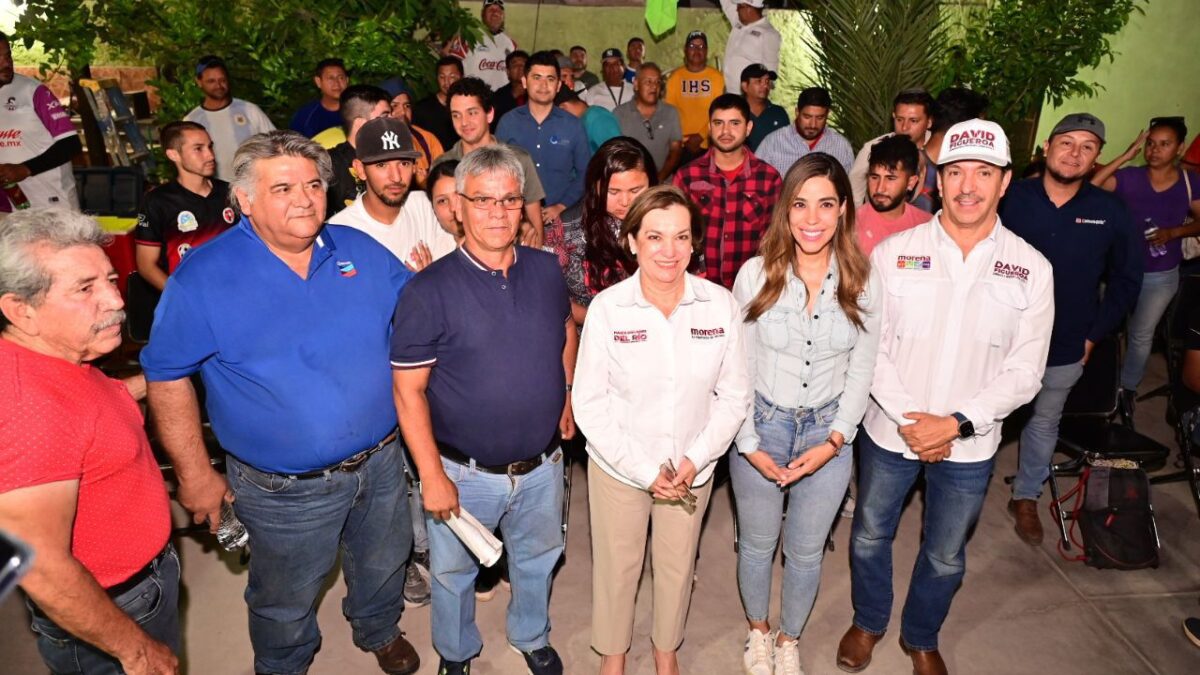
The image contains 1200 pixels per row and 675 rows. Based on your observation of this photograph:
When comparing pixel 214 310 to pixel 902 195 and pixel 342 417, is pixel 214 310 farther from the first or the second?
pixel 902 195

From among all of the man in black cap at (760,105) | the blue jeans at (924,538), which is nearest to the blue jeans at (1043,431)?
the blue jeans at (924,538)

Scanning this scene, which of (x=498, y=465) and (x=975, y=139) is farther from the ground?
(x=975, y=139)

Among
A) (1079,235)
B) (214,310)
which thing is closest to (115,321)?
(214,310)

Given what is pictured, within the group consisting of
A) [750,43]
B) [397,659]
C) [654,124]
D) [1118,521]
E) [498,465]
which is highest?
[750,43]

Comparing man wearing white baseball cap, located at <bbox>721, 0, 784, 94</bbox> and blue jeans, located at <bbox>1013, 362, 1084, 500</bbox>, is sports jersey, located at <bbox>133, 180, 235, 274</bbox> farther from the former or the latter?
man wearing white baseball cap, located at <bbox>721, 0, 784, 94</bbox>

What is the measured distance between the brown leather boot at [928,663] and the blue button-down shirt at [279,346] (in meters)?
2.50

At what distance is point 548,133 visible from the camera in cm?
579

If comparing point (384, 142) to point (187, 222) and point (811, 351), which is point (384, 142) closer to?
point (187, 222)

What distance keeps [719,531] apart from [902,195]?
208cm

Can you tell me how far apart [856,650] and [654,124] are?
17.1ft

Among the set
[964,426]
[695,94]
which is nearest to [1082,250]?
[964,426]

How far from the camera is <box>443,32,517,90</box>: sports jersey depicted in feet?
28.0

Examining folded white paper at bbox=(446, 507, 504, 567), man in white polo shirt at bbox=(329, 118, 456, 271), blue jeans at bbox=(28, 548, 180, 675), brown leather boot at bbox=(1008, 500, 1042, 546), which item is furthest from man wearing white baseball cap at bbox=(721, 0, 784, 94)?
blue jeans at bbox=(28, 548, 180, 675)

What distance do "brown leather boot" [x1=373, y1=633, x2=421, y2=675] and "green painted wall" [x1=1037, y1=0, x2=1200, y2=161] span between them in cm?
904
